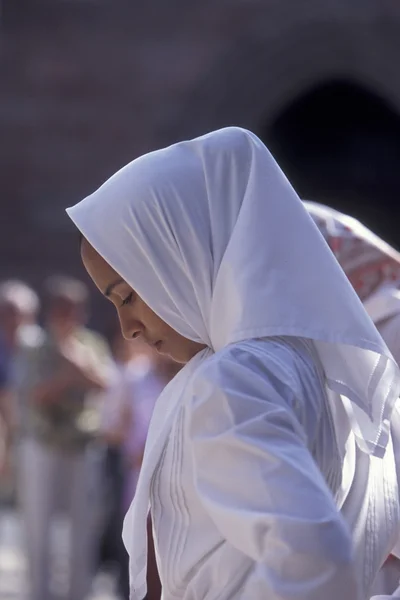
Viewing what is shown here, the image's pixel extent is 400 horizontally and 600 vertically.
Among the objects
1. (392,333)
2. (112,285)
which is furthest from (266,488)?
(392,333)

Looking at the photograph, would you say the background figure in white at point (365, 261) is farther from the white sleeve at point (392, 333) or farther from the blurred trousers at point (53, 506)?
the blurred trousers at point (53, 506)

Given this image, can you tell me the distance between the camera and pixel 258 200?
2238 millimetres

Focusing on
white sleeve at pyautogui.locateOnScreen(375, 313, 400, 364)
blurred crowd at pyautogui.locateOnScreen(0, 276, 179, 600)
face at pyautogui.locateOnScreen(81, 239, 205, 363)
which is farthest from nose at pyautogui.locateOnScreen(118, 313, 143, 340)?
blurred crowd at pyautogui.locateOnScreen(0, 276, 179, 600)

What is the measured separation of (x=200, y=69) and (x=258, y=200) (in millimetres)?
10890

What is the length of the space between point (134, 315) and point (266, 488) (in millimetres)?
496

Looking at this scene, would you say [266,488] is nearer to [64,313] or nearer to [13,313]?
[64,313]

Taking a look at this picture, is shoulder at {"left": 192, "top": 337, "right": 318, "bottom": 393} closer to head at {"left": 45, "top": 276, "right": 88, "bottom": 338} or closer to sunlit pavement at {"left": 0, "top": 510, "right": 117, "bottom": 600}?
head at {"left": 45, "top": 276, "right": 88, "bottom": 338}

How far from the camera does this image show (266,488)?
1974 mm

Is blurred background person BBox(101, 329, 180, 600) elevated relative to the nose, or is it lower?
lower

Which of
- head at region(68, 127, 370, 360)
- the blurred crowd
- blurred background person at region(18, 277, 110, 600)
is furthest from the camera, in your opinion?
blurred background person at region(18, 277, 110, 600)

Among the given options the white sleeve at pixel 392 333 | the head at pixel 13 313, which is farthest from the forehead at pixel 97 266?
the head at pixel 13 313

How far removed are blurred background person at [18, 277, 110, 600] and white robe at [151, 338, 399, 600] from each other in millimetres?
5723

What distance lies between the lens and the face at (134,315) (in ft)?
7.73

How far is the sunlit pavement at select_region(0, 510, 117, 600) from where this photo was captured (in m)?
8.49
